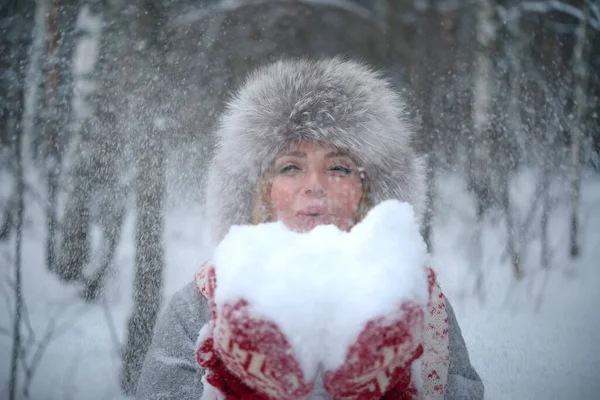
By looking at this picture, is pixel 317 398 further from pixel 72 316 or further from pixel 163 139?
pixel 72 316

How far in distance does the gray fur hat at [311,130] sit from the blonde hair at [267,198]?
0.01 m

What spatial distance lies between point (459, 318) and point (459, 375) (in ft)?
5.08

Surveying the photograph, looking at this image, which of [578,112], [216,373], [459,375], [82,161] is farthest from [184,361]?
[578,112]

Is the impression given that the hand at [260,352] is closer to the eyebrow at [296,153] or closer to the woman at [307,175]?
the woman at [307,175]

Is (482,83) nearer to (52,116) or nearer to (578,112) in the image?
(578,112)

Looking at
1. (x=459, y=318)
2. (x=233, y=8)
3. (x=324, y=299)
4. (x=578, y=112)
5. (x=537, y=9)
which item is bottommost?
(x=459, y=318)

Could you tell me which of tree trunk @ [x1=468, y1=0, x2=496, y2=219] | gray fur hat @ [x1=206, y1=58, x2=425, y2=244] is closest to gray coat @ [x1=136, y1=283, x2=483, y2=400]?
gray fur hat @ [x1=206, y1=58, x2=425, y2=244]

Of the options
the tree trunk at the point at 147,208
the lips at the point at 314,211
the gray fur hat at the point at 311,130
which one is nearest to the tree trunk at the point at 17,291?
the tree trunk at the point at 147,208

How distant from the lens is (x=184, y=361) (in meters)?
0.83

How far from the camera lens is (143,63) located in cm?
192

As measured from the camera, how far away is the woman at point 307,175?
2.76 feet

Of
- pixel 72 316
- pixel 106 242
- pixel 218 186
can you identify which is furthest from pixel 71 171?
pixel 218 186

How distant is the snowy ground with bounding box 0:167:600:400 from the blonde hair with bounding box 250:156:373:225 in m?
1.27

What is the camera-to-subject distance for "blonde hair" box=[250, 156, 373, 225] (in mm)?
989
